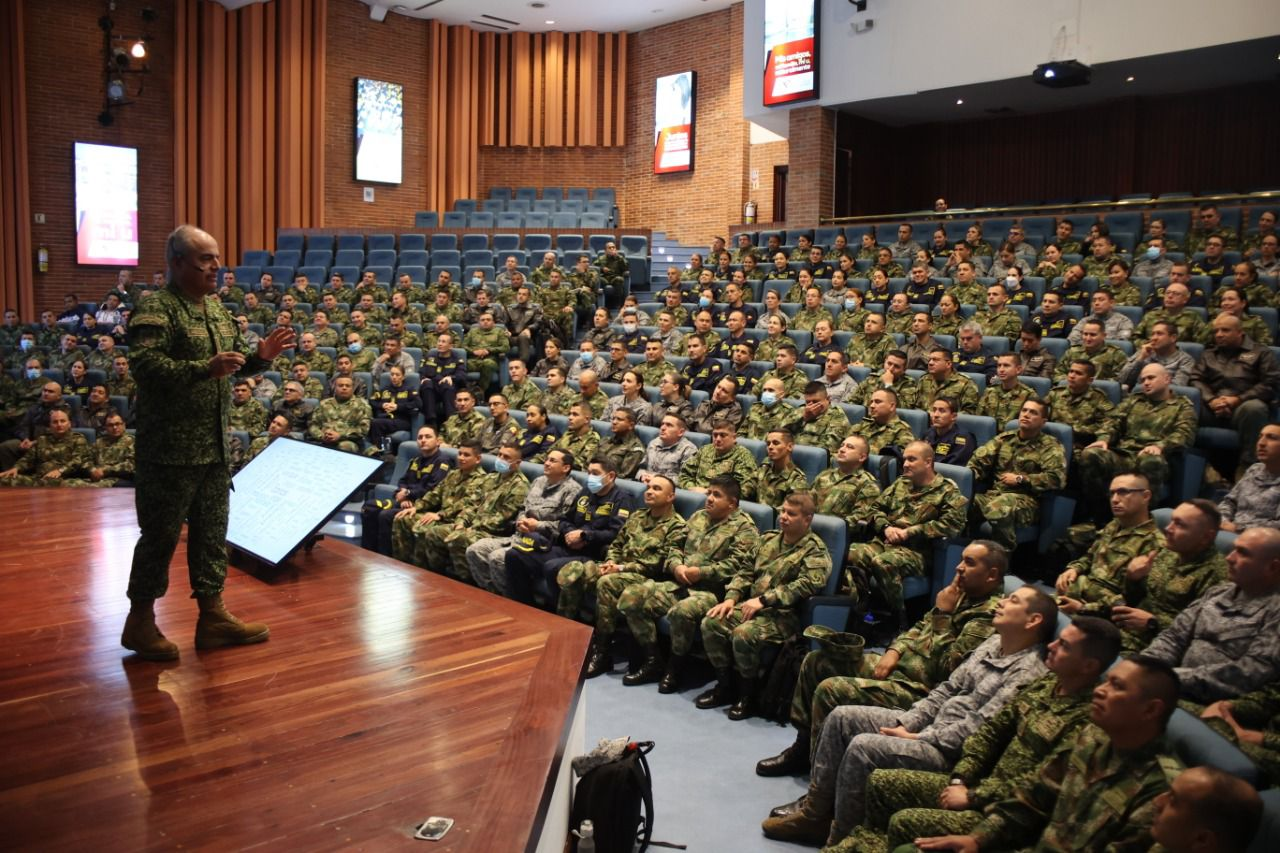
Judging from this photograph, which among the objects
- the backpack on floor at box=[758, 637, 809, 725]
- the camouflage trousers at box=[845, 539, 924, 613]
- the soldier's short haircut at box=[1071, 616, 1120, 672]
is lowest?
the backpack on floor at box=[758, 637, 809, 725]

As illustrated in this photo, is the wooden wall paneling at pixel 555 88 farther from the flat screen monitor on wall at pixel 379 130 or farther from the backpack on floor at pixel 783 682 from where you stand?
the backpack on floor at pixel 783 682

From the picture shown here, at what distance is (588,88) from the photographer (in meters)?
15.0

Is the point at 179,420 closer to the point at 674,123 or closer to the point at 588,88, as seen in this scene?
the point at 674,123

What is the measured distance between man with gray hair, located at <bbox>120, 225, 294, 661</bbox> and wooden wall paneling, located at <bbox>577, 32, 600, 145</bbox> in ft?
43.4

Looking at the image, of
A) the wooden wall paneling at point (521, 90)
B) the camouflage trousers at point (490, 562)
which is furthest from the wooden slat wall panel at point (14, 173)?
the camouflage trousers at point (490, 562)

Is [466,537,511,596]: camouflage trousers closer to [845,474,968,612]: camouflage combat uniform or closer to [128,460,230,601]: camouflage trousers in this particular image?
[845,474,968,612]: camouflage combat uniform

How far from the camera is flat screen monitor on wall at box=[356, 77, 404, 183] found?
14.0m

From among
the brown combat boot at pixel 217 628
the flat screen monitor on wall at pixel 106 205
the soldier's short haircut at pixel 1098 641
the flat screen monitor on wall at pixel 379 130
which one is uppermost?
the flat screen monitor on wall at pixel 379 130

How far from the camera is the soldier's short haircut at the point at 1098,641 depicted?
213 centimetres

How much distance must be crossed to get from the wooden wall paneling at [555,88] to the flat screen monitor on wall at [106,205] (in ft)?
19.6

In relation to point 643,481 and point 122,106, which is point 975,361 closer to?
point 643,481

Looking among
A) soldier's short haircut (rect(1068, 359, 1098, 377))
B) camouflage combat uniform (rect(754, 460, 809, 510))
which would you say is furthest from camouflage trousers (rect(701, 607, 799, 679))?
soldier's short haircut (rect(1068, 359, 1098, 377))

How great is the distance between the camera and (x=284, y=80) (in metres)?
13.1

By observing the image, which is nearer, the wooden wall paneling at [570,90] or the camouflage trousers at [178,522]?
the camouflage trousers at [178,522]
